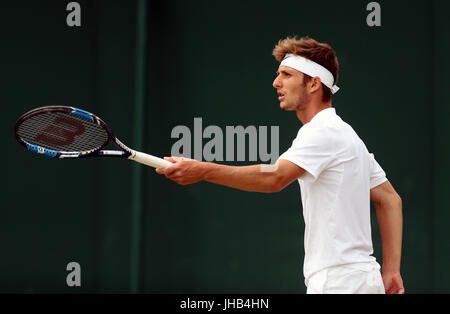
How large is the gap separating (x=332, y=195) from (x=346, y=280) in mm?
326

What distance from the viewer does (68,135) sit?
268 centimetres

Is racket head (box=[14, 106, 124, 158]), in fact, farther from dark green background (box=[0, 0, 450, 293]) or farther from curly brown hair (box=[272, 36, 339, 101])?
dark green background (box=[0, 0, 450, 293])

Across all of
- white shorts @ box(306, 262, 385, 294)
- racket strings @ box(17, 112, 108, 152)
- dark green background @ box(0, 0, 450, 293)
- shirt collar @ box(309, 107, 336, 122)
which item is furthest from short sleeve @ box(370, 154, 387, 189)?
dark green background @ box(0, 0, 450, 293)

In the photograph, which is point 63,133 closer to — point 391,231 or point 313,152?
point 313,152

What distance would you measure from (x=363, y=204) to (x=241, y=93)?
2182 mm

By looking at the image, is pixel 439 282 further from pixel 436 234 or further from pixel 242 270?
pixel 242 270

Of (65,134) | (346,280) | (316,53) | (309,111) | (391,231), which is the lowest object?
(346,280)

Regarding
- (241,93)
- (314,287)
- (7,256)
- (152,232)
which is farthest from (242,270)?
(314,287)

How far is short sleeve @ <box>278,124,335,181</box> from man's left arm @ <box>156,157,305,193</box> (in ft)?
0.10

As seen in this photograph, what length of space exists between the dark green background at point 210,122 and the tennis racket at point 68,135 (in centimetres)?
170

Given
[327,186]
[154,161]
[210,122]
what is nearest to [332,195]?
[327,186]

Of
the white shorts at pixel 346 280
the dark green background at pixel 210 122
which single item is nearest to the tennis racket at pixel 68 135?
the white shorts at pixel 346 280

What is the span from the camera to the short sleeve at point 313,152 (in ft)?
7.64

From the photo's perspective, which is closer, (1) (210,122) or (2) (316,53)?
(2) (316,53)
